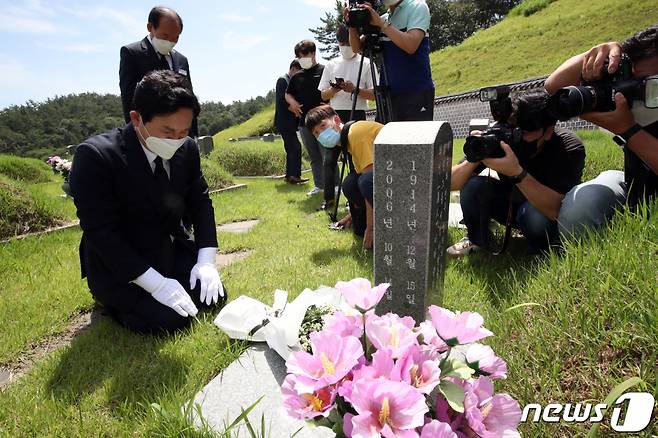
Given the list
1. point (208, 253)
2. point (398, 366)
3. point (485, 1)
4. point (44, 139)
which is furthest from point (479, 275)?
point (44, 139)

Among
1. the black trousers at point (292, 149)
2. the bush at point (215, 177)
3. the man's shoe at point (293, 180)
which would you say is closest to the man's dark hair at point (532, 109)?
the black trousers at point (292, 149)

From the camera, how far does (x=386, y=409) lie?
26.0 inches

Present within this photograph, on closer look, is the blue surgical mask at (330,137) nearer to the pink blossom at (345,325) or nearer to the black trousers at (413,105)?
the black trousers at (413,105)

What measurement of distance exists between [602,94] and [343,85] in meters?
2.81

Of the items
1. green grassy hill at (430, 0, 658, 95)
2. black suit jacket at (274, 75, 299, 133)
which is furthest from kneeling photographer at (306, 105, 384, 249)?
green grassy hill at (430, 0, 658, 95)

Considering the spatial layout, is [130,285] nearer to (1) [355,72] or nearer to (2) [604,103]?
(2) [604,103]

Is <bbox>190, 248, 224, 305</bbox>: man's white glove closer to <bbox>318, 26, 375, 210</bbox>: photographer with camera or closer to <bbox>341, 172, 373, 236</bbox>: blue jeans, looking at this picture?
<bbox>341, 172, 373, 236</bbox>: blue jeans

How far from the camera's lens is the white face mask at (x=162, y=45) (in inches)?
139

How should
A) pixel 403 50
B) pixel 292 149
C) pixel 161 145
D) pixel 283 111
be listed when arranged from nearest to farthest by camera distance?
pixel 161 145
pixel 403 50
pixel 283 111
pixel 292 149

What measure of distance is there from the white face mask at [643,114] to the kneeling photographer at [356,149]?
4.97 feet

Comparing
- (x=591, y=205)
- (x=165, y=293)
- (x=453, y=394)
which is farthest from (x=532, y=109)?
(x=165, y=293)

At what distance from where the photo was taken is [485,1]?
4056cm

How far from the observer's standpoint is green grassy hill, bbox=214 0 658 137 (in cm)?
1667

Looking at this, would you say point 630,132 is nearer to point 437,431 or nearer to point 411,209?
point 411,209
